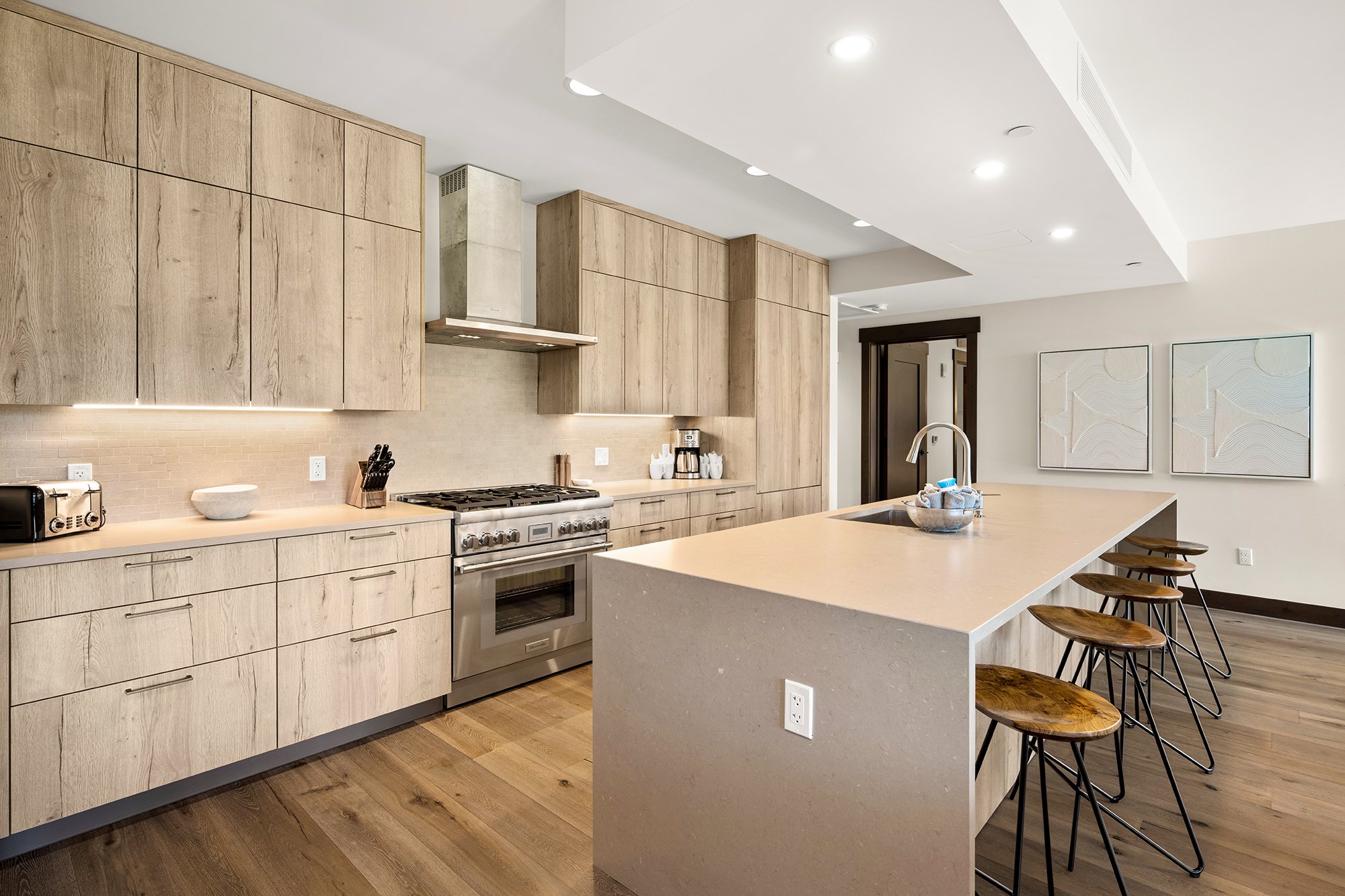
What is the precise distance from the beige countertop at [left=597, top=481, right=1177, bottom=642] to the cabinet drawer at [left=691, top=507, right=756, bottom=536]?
1.34 meters

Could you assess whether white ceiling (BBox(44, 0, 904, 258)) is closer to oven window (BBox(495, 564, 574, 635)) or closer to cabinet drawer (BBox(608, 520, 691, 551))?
cabinet drawer (BBox(608, 520, 691, 551))

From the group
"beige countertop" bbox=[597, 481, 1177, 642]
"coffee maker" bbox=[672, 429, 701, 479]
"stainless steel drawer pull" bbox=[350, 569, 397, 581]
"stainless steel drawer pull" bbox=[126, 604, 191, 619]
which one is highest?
"coffee maker" bbox=[672, 429, 701, 479]

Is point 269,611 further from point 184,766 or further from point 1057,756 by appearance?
point 1057,756

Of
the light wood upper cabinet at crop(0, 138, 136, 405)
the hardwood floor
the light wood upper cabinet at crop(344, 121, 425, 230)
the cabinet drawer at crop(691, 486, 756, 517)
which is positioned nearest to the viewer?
the hardwood floor

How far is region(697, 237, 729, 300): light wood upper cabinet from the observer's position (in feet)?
15.0

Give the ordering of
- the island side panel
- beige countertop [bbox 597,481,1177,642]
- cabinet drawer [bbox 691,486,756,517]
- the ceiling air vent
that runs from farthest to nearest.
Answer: cabinet drawer [bbox 691,486,756,517] < the ceiling air vent < beige countertop [bbox 597,481,1177,642] < the island side panel

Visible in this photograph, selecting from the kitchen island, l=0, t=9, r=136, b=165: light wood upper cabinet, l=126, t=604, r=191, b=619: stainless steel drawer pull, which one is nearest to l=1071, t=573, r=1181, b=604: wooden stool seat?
the kitchen island

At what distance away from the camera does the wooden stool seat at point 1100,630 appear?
1991mm

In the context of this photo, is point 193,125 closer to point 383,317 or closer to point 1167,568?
point 383,317

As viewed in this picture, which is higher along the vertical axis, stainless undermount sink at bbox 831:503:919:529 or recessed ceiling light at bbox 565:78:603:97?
recessed ceiling light at bbox 565:78:603:97

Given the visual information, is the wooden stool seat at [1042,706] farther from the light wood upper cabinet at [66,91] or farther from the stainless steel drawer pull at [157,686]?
the light wood upper cabinet at [66,91]

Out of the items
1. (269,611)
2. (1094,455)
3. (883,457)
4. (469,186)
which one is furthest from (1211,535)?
(269,611)

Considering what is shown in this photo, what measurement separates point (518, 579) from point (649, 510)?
92cm

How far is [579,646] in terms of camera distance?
3.57m
